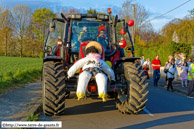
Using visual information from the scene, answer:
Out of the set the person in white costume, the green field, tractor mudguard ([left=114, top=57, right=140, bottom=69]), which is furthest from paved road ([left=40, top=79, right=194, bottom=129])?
the green field

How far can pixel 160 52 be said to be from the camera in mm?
28828

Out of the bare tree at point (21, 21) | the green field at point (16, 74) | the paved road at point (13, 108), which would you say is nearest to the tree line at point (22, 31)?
the bare tree at point (21, 21)

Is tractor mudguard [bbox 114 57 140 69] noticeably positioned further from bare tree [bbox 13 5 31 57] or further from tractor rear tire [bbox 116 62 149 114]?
bare tree [bbox 13 5 31 57]

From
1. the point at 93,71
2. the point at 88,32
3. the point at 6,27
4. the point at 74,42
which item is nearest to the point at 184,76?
the point at 88,32

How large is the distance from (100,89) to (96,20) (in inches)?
123

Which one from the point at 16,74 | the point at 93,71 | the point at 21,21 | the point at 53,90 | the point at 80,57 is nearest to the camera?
the point at 93,71

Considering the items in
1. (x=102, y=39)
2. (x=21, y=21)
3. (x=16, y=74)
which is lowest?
(x=16, y=74)

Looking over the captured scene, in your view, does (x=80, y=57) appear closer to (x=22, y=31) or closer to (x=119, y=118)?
(x=119, y=118)

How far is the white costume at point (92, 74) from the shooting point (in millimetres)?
5135

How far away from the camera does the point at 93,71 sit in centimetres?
549

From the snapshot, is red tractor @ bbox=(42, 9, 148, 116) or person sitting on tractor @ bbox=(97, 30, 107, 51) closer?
red tractor @ bbox=(42, 9, 148, 116)

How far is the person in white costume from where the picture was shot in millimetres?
5145

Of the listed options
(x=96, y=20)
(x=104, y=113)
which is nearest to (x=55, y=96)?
(x=104, y=113)

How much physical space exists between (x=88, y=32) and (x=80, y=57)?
1088 mm
